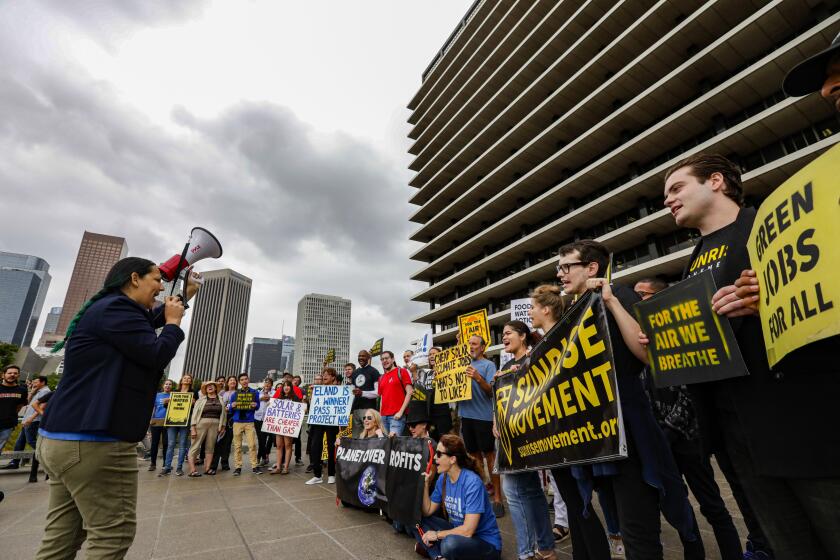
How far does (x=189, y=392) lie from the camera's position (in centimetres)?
870

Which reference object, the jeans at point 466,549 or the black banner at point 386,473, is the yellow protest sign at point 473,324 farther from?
the jeans at point 466,549

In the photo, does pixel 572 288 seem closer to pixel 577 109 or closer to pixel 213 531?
pixel 213 531

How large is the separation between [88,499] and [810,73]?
339 centimetres

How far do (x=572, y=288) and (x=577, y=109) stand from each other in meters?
33.2

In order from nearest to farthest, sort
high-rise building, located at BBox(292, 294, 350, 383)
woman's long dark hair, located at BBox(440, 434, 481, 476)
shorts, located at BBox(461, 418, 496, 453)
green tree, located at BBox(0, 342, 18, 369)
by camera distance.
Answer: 1. woman's long dark hair, located at BBox(440, 434, 481, 476)
2. shorts, located at BBox(461, 418, 496, 453)
3. green tree, located at BBox(0, 342, 18, 369)
4. high-rise building, located at BBox(292, 294, 350, 383)

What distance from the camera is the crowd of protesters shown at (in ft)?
3.87

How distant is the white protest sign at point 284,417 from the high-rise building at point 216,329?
5283 inches

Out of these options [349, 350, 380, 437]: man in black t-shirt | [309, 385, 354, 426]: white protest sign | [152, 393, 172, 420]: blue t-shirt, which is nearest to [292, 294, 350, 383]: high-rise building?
[152, 393, 172, 420]: blue t-shirt

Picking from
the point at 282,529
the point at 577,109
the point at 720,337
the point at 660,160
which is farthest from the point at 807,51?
the point at 282,529

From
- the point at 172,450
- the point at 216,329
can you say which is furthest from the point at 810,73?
the point at 216,329

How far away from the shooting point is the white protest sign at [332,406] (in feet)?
22.9

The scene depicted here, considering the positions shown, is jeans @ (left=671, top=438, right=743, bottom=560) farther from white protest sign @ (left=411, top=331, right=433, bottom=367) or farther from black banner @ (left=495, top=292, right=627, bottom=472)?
white protest sign @ (left=411, top=331, right=433, bottom=367)

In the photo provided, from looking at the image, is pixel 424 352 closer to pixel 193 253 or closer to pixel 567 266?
pixel 193 253

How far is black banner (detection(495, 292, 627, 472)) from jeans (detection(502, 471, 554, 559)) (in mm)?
282
